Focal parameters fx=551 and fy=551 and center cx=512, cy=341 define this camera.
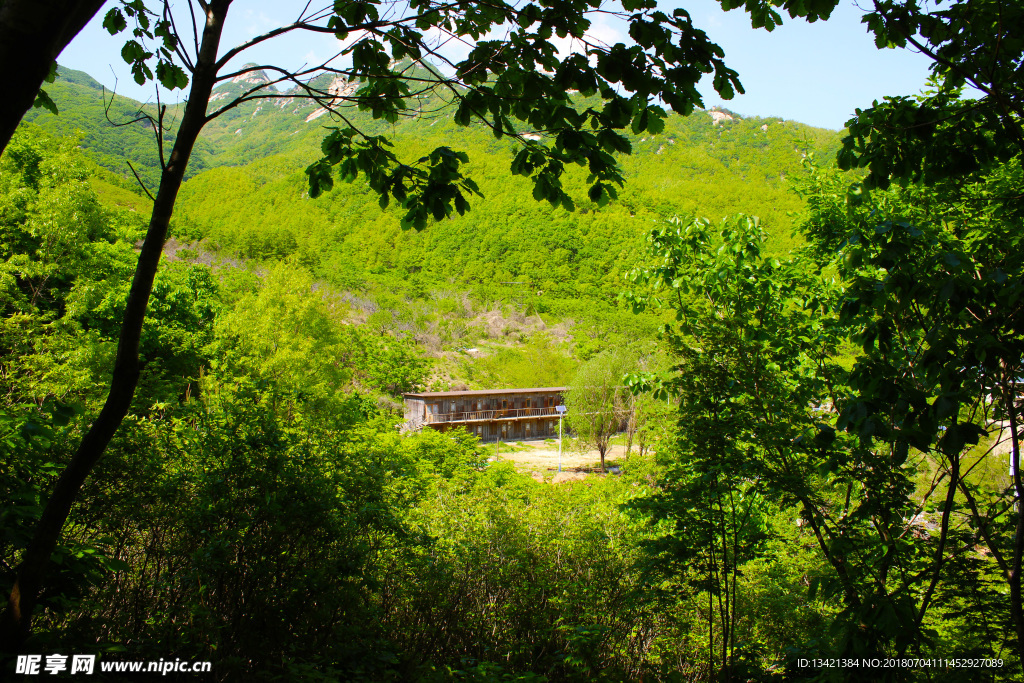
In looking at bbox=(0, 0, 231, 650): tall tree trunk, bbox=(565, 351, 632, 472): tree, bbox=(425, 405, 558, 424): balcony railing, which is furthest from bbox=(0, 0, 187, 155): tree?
bbox=(425, 405, 558, 424): balcony railing

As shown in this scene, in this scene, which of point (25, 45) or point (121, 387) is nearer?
point (25, 45)

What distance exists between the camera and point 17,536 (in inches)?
85.9

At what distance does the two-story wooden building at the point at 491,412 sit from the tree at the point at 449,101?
27539 mm

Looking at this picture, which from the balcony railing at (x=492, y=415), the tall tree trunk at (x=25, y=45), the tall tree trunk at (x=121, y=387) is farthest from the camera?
the balcony railing at (x=492, y=415)

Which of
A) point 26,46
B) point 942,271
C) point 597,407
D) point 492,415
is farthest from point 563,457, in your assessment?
point 26,46

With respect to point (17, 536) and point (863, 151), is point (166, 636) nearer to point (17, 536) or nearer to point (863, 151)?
point (17, 536)

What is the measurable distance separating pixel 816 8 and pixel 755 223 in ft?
10.2

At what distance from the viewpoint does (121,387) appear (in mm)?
1773

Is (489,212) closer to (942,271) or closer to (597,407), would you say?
(597,407)

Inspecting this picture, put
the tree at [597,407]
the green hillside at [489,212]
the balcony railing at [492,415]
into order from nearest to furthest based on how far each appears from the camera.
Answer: the tree at [597,407], the balcony railing at [492,415], the green hillside at [489,212]

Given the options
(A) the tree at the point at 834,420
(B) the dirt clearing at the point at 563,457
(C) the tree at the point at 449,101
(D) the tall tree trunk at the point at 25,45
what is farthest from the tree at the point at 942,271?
(B) the dirt clearing at the point at 563,457

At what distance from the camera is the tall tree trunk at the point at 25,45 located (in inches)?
42.1

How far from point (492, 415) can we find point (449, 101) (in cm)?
3312

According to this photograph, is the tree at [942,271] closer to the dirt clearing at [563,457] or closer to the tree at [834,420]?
the tree at [834,420]
